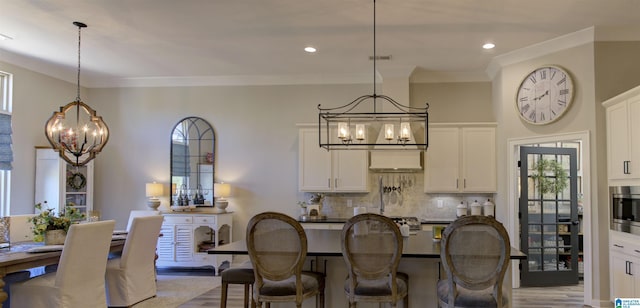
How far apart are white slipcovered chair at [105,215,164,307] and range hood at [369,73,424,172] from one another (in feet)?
10.1

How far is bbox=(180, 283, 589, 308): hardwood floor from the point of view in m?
5.08

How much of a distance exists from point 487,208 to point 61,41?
5841 millimetres

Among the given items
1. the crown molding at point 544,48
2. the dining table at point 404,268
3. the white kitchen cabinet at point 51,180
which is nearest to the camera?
the dining table at point 404,268

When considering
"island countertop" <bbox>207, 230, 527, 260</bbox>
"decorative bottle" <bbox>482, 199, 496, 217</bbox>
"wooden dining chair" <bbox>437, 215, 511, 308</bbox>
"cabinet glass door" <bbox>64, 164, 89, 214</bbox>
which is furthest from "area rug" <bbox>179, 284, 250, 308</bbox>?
"decorative bottle" <bbox>482, 199, 496, 217</bbox>

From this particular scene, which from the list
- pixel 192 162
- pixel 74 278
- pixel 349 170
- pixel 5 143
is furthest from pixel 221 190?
pixel 74 278

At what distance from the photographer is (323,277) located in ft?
11.7

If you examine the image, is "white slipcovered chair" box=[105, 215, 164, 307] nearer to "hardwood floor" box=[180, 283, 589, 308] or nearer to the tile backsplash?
"hardwood floor" box=[180, 283, 589, 308]

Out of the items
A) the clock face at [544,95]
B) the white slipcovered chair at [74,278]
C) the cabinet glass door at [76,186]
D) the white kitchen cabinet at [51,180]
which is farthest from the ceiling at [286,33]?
the white slipcovered chair at [74,278]

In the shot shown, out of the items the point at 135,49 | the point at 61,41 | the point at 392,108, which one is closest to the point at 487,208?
the point at 392,108

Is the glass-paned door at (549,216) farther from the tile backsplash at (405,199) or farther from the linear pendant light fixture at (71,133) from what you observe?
the linear pendant light fixture at (71,133)

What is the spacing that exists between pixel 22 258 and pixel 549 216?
19.6ft

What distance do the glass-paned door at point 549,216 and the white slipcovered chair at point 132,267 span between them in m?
4.63

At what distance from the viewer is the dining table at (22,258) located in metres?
3.61

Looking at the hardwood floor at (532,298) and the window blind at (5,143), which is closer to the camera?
the hardwood floor at (532,298)
